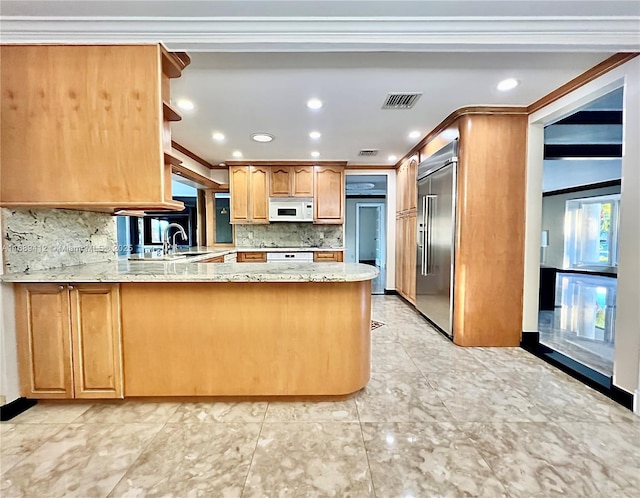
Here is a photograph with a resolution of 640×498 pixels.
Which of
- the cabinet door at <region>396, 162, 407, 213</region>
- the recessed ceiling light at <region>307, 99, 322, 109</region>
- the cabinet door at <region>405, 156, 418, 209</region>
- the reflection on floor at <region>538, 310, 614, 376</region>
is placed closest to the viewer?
the reflection on floor at <region>538, 310, 614, 376</region>

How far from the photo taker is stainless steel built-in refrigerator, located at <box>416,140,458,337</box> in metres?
3.38

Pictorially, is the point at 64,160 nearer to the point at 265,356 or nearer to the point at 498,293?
the point at 265,356

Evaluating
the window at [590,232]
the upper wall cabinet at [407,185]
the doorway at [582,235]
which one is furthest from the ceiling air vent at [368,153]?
the window at [590,232]

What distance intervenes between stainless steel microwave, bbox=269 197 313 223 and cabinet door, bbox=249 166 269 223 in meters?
0.11

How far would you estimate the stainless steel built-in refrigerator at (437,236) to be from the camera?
3.38 meters

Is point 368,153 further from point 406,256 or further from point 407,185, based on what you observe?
point 406,256

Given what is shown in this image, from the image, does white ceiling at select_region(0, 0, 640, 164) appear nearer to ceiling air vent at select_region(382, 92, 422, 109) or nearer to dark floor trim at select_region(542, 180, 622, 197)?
ceiling air vent at select_region(382, 92, 422, 109)

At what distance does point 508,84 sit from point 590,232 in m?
7.09

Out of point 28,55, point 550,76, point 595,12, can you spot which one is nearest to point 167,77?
point 28,55

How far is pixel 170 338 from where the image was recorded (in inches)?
83.3

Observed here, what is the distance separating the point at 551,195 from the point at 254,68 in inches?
324

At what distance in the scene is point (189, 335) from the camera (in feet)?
6.95

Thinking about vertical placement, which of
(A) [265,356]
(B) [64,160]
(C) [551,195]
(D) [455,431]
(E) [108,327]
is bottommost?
(D) [455,431]

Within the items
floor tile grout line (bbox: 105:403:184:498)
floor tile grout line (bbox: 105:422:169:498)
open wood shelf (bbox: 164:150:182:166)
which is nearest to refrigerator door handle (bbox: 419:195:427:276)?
open wood shelf (bbox: 164:150:182:166)
